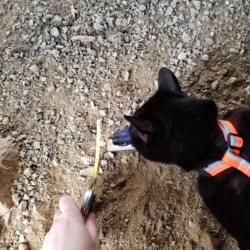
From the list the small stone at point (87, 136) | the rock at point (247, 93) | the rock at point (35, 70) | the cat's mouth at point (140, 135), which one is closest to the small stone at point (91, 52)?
the rock at point (35, 70)

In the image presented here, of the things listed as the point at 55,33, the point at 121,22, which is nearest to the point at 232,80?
the point at 121,22

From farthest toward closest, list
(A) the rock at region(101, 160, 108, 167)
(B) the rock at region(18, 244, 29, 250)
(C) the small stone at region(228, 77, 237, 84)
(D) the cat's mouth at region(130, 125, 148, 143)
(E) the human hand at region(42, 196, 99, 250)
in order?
(C) the small stone at region(228, 77, 237, 84) < (A) the rock at region(101, 160, 108, 167) < (B) the rock at region(18, 244, 29, 250) < (D) the cat's mouth at region(130, 125, 148, 143) < (E) the human hand at region(42, 196, 99, 250)

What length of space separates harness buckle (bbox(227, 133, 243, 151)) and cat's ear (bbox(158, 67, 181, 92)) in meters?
0.28

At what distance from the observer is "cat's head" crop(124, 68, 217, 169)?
4.41 ft

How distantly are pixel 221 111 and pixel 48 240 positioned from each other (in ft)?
3.51

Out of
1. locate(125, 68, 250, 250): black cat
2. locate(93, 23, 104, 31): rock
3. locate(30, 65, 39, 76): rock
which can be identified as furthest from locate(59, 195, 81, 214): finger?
locate(93, 23, 104, 31): rock

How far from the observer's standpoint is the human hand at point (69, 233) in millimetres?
1301

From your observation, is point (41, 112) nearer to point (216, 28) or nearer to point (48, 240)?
point (48, 240)

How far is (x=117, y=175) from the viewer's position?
1.84 meters

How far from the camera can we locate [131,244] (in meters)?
1.77

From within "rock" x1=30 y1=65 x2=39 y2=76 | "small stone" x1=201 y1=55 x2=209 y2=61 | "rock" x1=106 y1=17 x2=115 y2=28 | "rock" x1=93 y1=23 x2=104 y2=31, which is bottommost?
"rock" x1=30 y1=65 x2=39 y2=76

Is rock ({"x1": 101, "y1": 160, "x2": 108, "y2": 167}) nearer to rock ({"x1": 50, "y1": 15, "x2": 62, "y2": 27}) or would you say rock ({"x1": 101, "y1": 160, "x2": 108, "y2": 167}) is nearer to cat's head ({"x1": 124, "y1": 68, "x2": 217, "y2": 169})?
cat's head ({"x1": 124, "y1": 68, "x2": 217, "y2": 169})

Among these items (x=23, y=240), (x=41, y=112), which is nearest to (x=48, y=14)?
(x=41, y=112)

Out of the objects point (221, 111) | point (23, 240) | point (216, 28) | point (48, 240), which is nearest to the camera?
point (48, 240)
